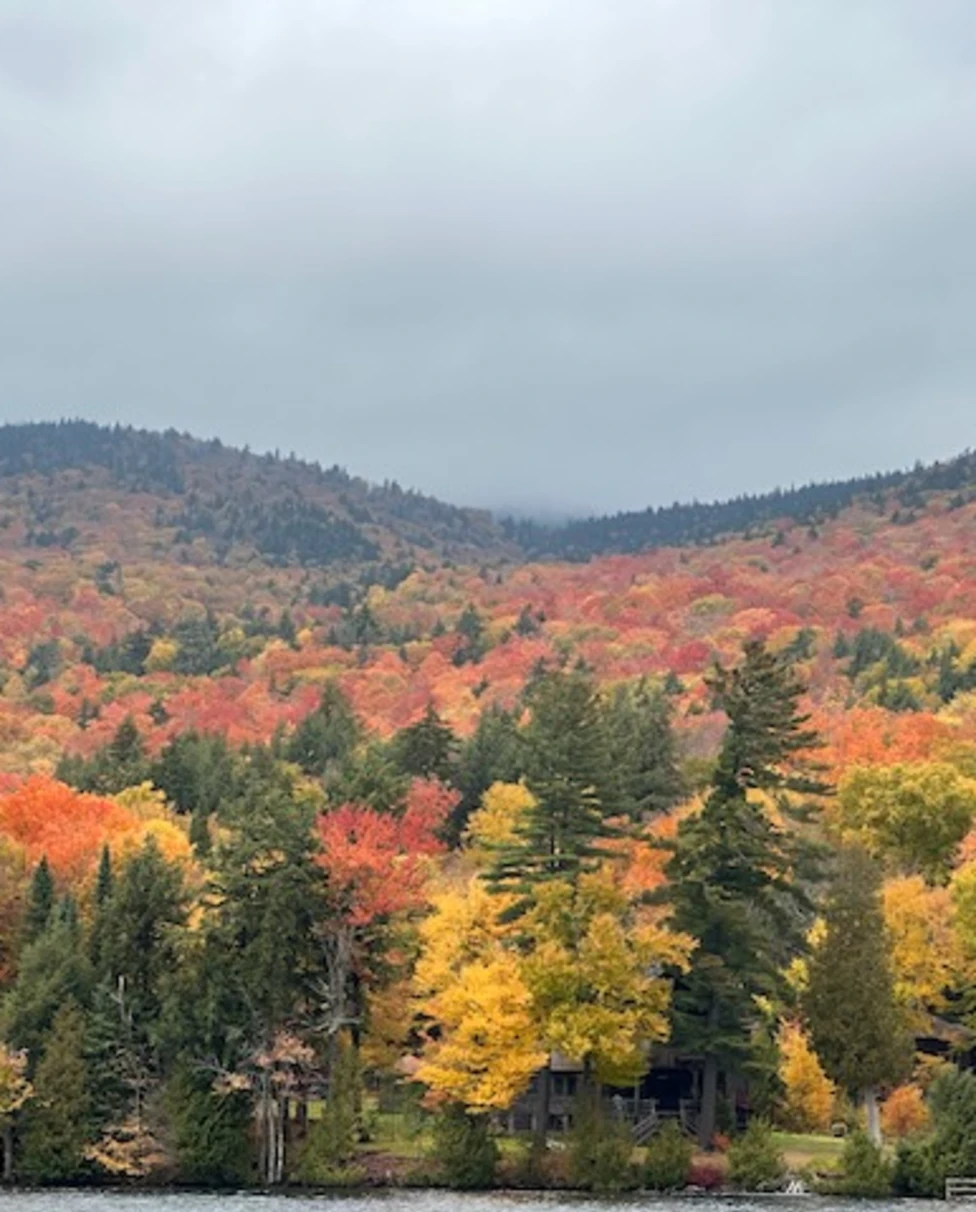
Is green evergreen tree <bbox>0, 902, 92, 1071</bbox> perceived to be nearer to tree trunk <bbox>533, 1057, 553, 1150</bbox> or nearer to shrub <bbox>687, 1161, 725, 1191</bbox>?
tree trunk <bbox>533, 1057, 553, 1150</bbox>

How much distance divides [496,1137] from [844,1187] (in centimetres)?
1691

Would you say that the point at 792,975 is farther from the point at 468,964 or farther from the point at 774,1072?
the point at 468,964

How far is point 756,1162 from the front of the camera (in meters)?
64.6

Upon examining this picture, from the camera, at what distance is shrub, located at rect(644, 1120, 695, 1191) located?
64875mm

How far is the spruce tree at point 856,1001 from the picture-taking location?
68.2 metres

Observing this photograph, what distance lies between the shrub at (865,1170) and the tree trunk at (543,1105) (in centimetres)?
1221

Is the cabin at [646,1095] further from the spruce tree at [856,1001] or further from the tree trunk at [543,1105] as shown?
the spruce tree at [856,1001]

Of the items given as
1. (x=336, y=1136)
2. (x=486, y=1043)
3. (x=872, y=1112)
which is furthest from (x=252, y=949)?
(x=872, y=1112)

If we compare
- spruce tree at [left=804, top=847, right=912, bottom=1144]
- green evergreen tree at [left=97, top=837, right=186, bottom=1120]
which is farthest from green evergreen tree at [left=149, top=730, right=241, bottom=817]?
spruce tree at [left=804, top=847, right=912, bottom=1144]

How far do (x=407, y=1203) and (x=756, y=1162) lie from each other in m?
13.7

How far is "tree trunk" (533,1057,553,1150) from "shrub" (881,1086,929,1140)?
593 inches

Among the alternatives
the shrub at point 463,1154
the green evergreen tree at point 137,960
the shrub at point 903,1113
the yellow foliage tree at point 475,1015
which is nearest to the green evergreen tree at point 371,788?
the green evergreen tree at point 137,960

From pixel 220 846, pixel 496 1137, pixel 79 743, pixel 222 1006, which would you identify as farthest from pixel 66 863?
pixel 79 743

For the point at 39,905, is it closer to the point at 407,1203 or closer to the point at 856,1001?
the point at 407,1203
